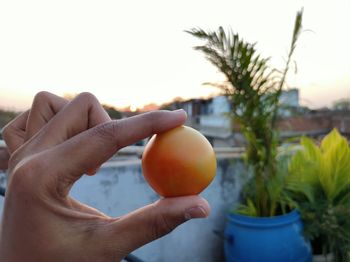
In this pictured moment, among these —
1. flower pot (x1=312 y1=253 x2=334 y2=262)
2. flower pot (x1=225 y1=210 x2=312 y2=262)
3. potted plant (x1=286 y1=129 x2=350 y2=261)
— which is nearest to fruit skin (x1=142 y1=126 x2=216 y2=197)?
flower pot (x1=225 y1=210 x2=312 y2=262)

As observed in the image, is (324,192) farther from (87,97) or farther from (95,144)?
(95,144)

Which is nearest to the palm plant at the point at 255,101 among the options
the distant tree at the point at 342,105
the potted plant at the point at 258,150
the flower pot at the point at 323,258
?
the potted plant at the point at 258,150

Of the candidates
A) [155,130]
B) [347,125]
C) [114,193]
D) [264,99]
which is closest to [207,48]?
[264,99]

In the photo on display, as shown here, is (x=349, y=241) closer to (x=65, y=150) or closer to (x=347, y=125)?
(x=65, y=150)

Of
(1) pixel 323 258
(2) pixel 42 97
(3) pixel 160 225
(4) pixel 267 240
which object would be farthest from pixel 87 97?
(1) pixel 323 258

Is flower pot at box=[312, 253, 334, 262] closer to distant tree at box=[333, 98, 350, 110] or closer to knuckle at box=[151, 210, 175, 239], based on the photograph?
knuckle at box=[151, 210, 175, 239]

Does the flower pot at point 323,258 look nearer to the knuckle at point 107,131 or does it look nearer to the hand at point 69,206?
the hand at point 69,206
